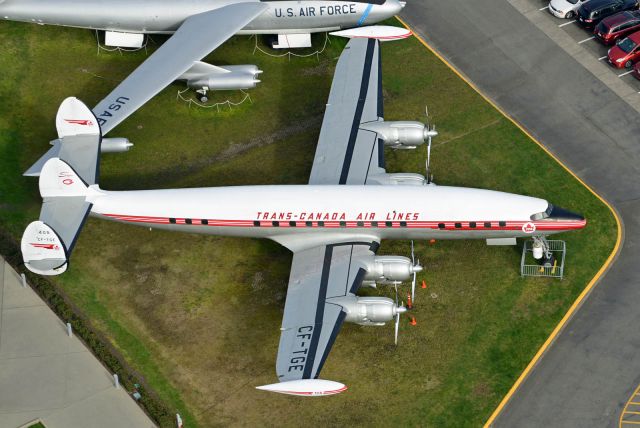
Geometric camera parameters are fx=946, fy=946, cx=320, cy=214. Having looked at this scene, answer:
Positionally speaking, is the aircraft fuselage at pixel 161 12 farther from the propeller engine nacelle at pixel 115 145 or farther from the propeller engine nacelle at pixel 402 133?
the propeller engine nacelle at pixel 402 133

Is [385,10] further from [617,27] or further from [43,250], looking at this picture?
[43,250]

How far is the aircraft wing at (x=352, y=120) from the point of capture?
4472cm

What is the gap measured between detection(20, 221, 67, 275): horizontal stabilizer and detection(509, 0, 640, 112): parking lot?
30011 millimetres

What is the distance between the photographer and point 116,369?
3997 cm

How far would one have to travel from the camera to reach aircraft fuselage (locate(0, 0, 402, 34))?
5169cm

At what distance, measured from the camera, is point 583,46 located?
54750 mm

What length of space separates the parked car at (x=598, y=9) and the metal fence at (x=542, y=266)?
1717 centimetres

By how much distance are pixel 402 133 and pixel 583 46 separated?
50.9 ft

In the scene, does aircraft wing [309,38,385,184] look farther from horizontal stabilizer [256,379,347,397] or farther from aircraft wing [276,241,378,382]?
horizontal stabilizer [256,379,347,397]

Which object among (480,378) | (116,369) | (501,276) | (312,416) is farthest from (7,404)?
(501,276)

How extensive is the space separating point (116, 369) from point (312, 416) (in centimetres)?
856

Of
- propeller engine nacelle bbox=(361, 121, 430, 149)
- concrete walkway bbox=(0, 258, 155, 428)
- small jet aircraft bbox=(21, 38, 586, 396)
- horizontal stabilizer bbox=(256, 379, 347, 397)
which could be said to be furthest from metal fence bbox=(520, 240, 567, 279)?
concrete walkway bbox=(0, 258, 155, 428)

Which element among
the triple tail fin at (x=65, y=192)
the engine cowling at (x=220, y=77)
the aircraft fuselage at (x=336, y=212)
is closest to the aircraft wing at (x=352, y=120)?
the aircraft fuselage at (x=336, y=212)

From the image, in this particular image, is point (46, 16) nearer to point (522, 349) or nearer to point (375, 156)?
point (375, 156)
